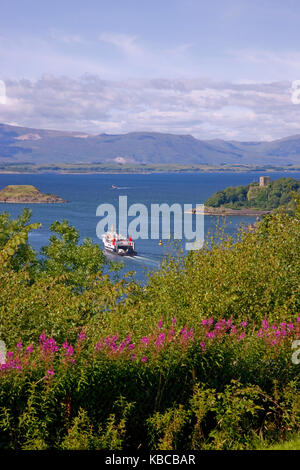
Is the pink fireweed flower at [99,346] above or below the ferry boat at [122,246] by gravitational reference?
above

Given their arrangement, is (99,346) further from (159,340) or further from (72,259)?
(72,259)

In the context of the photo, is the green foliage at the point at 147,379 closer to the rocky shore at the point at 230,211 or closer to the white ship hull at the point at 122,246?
the white ship hull at the point at 122,246

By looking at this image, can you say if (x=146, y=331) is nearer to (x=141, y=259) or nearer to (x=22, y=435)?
(x=22, y=435)

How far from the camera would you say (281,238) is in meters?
16.4

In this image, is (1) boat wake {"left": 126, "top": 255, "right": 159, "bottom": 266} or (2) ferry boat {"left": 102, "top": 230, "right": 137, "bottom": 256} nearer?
(1) boat wake {"left": 126, "top": 255, "right": 159, "bottom": 266}

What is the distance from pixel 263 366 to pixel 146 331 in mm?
2324

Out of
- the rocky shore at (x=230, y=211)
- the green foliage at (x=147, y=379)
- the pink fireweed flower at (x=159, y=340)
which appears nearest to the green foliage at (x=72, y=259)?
the green foliage at (x=147, y=379)

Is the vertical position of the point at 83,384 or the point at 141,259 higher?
the point at 83,384

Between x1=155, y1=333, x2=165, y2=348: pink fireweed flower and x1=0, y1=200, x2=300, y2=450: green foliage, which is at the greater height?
x1=155, y1=333, x2=165, y2=348: pink fireweed flower

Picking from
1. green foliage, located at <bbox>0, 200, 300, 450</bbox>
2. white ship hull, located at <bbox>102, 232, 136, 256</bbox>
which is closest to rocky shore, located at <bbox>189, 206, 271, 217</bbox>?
white ship hull, located at <bbox>102, 232, 136, 256</bbox>

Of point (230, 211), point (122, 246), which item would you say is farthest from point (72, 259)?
point (230, 211)

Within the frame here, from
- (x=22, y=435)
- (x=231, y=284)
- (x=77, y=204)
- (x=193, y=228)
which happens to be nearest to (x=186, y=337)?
(x=22, y=435)

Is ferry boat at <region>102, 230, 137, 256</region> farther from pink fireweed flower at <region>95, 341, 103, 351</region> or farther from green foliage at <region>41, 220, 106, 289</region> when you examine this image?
pink fireweed flower at <region>95, 341, 103, 351</region>

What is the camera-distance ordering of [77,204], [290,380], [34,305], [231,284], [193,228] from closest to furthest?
1. [290,380]
2. [34,305]
3. [231,284]
4. [193,228]
5. [77,204]
